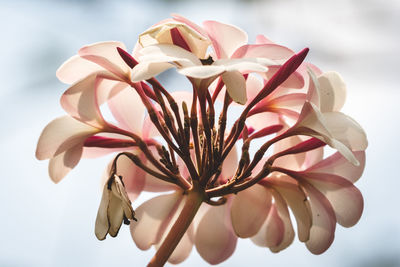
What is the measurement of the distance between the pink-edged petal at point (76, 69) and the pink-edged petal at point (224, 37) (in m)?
Result: 0.24

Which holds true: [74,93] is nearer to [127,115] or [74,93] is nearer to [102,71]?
[102,71]

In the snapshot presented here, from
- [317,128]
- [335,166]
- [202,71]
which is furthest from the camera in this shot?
[335,166]

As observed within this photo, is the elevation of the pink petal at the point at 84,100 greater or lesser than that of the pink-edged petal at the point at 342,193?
greater

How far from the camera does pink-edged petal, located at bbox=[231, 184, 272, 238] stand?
4.24 ft

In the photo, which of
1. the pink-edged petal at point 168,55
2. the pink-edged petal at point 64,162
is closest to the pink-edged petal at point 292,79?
the pink-edged petal at point 168,55

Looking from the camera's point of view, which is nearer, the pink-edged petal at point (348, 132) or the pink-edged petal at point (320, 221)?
the pink-edged petal at point (348, 132)

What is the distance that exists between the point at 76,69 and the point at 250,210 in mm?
503

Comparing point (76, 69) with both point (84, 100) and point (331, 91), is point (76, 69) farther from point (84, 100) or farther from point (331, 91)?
point (331, 91)

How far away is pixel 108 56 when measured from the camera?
1.12 meters

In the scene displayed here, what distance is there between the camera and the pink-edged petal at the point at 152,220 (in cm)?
133

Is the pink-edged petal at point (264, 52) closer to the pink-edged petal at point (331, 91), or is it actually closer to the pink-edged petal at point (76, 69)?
the pink-edged petal at point (331, 91)

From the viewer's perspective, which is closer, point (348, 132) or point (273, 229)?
point (348, 132)

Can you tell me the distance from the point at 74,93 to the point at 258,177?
40 cm

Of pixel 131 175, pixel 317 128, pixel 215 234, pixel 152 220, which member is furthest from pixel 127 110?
pixel 317 128
